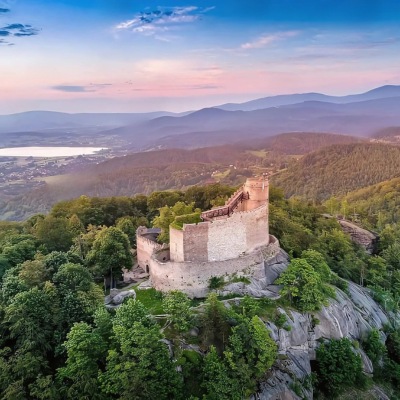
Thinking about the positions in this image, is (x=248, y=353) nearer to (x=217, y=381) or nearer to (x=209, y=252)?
(x=217, y=381)

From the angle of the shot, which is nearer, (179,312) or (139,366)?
(139,366)

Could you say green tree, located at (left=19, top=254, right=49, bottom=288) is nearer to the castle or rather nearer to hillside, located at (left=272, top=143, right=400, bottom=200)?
the castle

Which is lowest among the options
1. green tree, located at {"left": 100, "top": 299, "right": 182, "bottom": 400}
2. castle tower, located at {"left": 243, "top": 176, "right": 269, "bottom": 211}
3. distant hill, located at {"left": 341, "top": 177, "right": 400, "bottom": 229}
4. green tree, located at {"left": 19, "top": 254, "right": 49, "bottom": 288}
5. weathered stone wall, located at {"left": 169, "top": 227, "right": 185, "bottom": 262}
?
distant hill, located at {"left": 341, "top": 177, "right": 400, "bottom": 229}

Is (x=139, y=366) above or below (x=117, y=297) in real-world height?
below

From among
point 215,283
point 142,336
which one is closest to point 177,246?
point 215,283

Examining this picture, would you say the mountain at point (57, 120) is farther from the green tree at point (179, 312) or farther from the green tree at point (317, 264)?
the green tree at point (179, 312)

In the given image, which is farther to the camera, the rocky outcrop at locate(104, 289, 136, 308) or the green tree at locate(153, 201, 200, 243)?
the green tree at locate(153, 201, 200, 243)

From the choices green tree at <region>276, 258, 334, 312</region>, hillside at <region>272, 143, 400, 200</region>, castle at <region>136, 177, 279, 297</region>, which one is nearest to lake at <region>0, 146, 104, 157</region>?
hillside at <region>272, 143, 400, 200</region>
